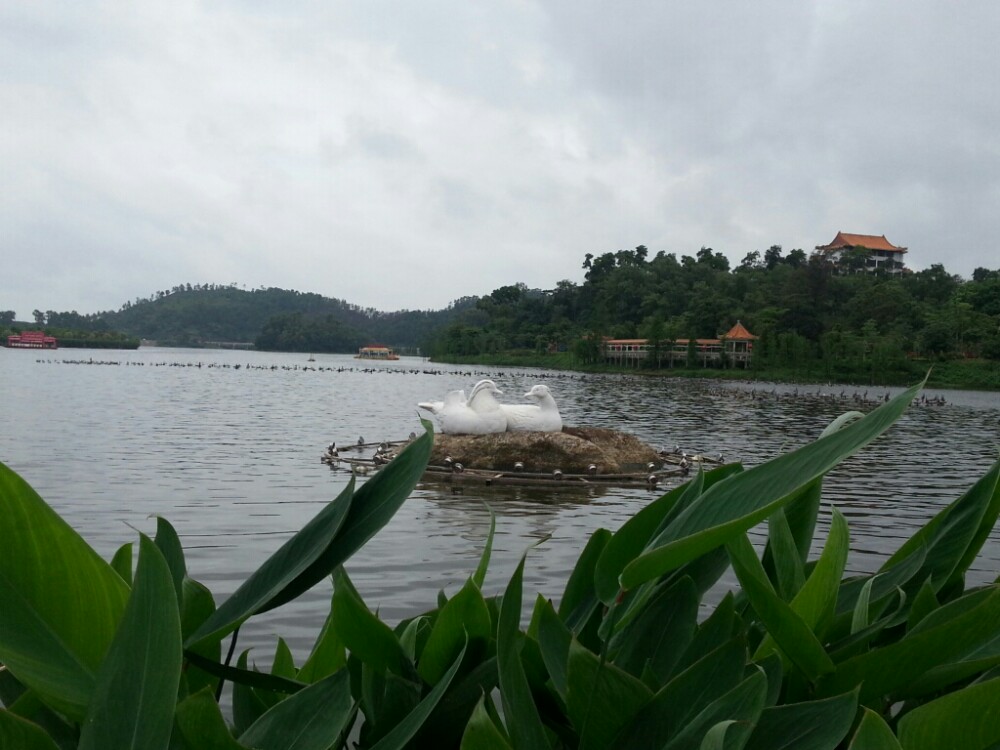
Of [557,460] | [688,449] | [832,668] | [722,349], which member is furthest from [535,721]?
[722,349]

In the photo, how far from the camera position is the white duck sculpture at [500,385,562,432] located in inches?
483

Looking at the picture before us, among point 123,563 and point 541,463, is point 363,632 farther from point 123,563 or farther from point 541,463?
point 541,463

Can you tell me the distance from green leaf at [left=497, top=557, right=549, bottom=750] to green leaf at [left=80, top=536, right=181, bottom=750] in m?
0.28

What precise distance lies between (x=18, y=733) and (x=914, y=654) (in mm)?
763

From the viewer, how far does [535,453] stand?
11.4 meters

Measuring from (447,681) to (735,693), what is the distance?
25 cm

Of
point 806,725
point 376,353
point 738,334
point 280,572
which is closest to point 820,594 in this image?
point 806,725

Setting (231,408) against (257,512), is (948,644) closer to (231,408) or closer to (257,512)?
(257,512)

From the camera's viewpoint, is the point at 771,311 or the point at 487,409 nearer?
the point at 487,409

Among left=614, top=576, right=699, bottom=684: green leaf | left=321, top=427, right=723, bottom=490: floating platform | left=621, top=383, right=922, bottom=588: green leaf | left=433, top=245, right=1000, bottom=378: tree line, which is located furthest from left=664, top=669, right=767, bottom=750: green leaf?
left=433, top=245, right=1000, bottom=378: tree line

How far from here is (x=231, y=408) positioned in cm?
2417

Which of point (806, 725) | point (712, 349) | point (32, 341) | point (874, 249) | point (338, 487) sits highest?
point (874, 249)

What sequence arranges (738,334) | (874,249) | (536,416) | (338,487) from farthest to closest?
(874,249), (738,334), (536,416), (338,487)

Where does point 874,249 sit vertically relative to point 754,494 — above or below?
above
